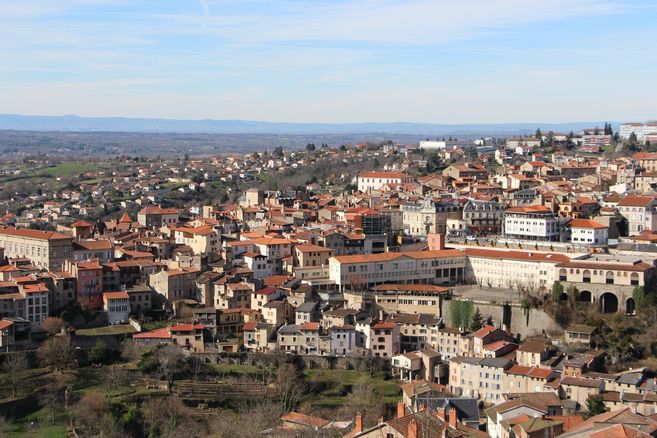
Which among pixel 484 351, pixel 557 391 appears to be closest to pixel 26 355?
pixel 484 351

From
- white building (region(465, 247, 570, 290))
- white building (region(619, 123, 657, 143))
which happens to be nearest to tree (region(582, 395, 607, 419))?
white building (region(465, 247, 570, 290))

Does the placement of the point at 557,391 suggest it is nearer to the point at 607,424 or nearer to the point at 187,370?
the point at 607,424

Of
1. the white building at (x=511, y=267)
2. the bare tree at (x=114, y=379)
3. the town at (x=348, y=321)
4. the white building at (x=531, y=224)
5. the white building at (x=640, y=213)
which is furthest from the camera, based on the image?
the white building at (x=640, y=213)

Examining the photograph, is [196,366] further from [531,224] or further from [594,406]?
[531,224]

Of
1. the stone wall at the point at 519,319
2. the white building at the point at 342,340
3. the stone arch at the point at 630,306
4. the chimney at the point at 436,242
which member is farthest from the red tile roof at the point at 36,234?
the stone arch at the point at 630,306

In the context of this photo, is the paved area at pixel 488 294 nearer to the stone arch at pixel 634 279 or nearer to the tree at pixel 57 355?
the stone arch at pixel 634 279

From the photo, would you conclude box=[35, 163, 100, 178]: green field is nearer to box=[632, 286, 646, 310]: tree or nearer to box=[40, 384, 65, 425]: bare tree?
box=[40, 384, 65, 425]: bare tree
